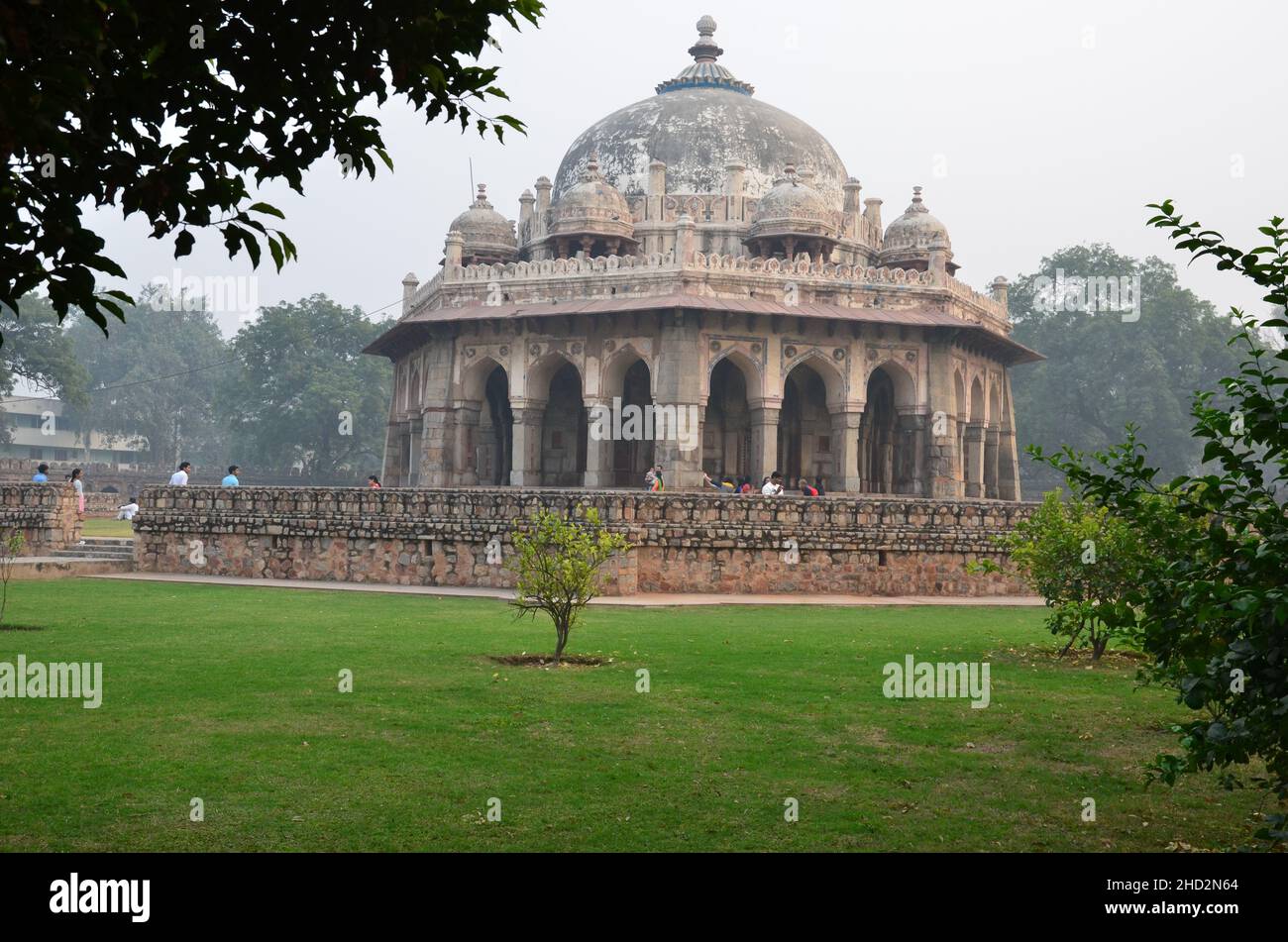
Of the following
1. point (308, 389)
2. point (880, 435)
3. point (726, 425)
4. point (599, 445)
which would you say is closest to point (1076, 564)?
point (599, 445)

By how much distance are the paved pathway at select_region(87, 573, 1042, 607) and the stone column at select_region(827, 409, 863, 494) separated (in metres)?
7.07

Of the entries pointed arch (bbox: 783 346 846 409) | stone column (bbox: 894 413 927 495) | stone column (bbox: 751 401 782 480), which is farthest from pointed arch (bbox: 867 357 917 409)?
stone column (bbox: 751 401 782 480)

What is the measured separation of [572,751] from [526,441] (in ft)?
61.6

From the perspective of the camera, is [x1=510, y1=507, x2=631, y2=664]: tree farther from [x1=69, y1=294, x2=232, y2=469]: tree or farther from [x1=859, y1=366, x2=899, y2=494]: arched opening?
[x1=69, y1=294, x2=232, y2=469]: tree

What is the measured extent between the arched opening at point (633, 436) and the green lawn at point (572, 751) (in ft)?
48.8

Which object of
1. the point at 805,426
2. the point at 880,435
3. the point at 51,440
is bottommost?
the point at 880,435

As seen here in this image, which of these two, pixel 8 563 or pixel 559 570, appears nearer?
pixel 559 570

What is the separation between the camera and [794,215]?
25797 mm

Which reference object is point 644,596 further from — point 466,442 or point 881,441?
point 881,441

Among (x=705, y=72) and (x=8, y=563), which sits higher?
(x=705, y=72)

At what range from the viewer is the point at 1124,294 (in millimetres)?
48344

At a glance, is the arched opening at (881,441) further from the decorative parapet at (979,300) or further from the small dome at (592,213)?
the small dome at (592,213)

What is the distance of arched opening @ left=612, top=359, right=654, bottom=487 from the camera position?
2577cm
